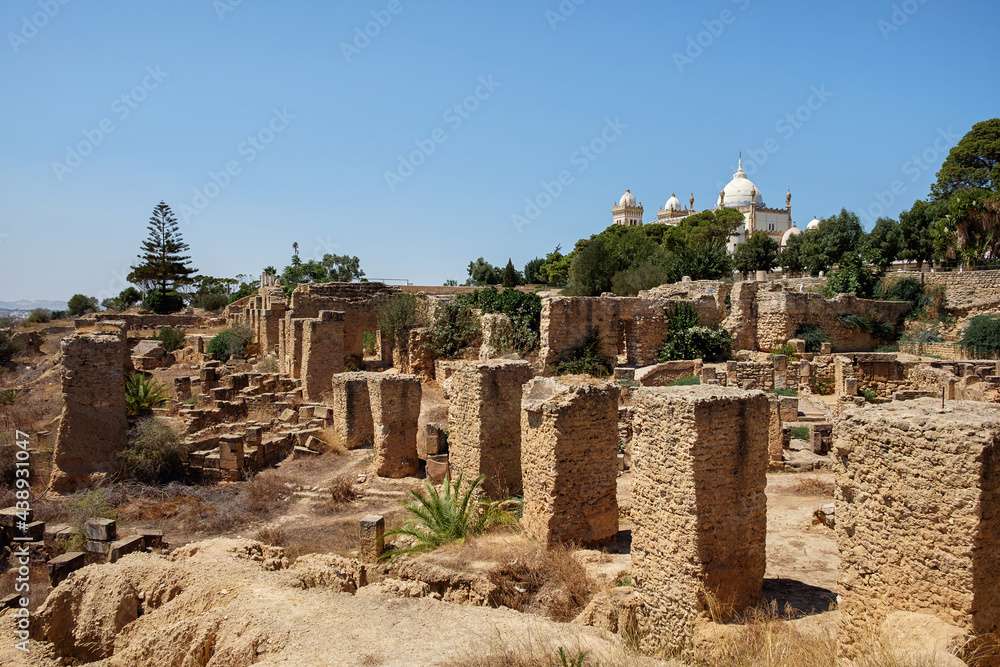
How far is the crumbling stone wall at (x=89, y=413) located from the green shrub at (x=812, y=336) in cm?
2123

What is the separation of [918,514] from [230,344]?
2597 cm

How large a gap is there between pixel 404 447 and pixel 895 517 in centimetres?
880

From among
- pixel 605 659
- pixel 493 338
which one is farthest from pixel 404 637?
pixel 493 338

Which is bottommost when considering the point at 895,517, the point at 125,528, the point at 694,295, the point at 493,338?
the point at 125,528

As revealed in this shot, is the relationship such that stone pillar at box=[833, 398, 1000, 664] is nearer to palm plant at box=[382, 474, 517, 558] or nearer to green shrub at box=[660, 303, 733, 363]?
palm plant at box=[382, 474, 517, 558]

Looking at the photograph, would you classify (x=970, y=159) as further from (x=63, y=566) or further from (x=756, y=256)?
(x=63, y=566)

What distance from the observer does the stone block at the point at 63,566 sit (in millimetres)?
7605

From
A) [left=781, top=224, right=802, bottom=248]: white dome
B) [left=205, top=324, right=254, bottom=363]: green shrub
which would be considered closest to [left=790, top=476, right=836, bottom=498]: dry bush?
[left=205, top=324, right=254, bottom=363]: green shrub

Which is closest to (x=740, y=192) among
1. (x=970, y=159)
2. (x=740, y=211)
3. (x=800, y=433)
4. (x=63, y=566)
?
(x=740, y=211)

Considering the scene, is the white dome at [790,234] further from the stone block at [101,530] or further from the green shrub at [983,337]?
the stone block at [101,530]

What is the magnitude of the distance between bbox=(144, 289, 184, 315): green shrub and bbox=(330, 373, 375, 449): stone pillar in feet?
124

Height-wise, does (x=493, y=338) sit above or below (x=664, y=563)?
above

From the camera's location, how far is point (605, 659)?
15.2 ft

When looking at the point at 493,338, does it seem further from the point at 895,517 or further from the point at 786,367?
the point at 895,517
